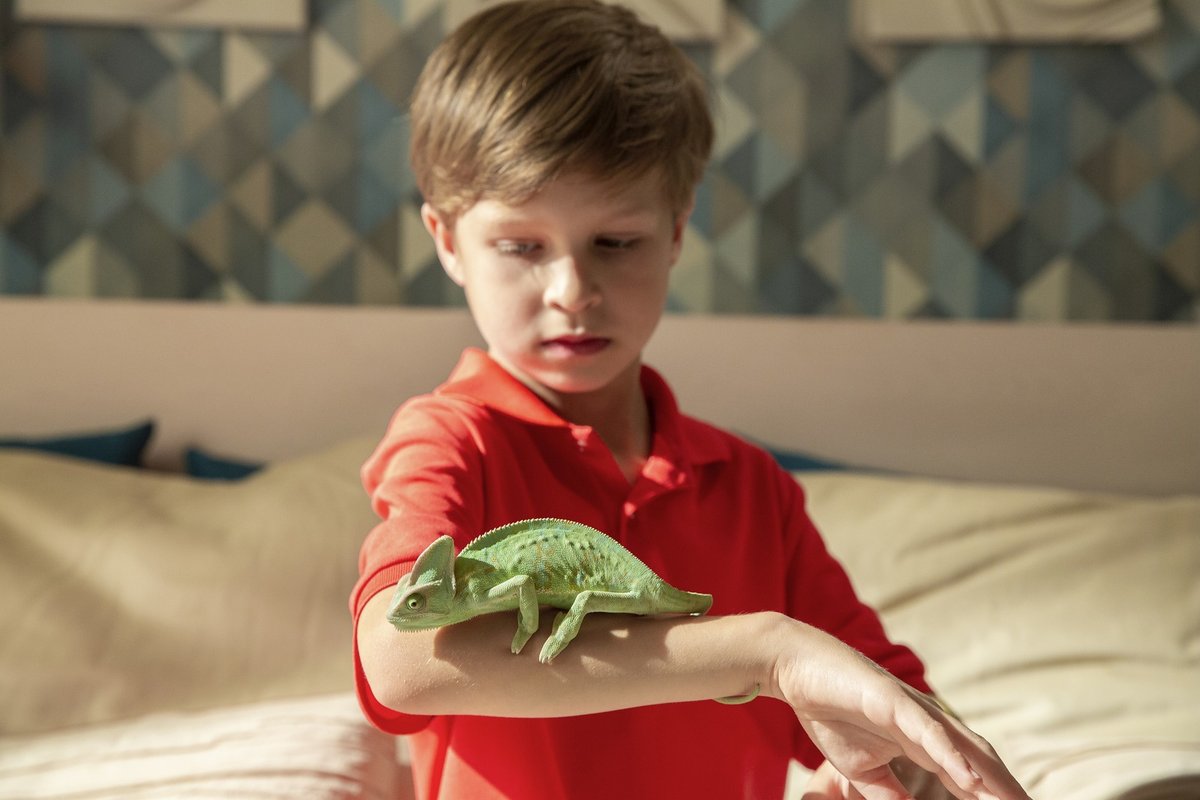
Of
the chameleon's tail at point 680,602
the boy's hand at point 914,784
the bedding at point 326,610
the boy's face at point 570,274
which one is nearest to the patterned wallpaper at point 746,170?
the bedding at point 326,610

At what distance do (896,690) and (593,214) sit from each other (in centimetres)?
40

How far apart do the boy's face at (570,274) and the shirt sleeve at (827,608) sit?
0.25 meters

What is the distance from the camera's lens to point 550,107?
2.69ft

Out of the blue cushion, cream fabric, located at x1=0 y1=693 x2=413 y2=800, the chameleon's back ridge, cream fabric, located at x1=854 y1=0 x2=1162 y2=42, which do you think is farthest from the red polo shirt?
cream fabric, located at x1=854 y1=0 x2=1162 y2=42

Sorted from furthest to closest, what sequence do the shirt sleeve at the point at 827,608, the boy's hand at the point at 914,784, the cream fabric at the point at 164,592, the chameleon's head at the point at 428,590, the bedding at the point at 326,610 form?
the cream fabric at the point at 164,592
the bedding at the point at 326,610
the shirt sleeve at the point at 827,608
the boy's hand at the point at 914,784
the chameleon's head at the point at 428,590

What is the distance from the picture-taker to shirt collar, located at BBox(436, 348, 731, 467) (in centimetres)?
89

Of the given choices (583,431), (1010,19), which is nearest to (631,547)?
(583,431)

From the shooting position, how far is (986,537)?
1.79 m

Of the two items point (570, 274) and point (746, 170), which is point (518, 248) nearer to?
point (570, 274)

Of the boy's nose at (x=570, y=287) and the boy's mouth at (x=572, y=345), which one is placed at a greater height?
the boy's nose at (x=570, y=287)

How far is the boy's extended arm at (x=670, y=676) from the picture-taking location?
56 centimetres

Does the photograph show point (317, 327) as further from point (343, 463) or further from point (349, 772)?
point (349, 772)

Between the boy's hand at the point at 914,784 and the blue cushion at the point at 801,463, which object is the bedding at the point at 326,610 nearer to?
the blue cushion at the point at 801,463

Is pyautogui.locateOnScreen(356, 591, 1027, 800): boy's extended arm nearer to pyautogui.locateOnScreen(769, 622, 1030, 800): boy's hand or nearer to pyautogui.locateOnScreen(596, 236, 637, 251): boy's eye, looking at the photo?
pyautogui.locateOnScreen(769, 622, 1030, 800): boy's hand
